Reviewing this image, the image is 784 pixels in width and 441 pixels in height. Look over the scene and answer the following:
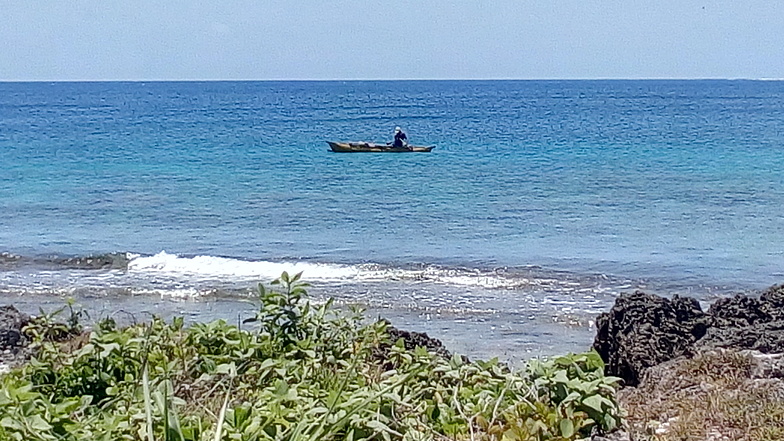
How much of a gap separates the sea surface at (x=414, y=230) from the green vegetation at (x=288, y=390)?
118 inches

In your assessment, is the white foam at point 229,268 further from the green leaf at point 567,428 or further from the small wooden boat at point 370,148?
the small wooden boat at point 370,148

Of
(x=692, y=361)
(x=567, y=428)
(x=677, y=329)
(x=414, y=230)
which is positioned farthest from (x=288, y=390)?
(x=414, y=230)

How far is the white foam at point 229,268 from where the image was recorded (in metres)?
12.6

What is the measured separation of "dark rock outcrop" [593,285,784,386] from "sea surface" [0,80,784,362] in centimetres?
280

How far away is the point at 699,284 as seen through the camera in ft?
39.0

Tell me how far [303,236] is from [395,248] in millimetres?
2151

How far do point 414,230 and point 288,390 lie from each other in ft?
45.4

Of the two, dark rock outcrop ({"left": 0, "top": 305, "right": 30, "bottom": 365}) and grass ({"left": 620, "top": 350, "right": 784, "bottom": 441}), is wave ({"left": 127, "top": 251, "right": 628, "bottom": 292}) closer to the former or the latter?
dark rock outcrop ({"left": 0, "top": 305, "right": 30, "bottom": 365})

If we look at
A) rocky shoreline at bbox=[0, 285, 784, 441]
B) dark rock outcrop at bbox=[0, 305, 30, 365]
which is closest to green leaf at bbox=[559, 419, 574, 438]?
rocky shoreline at bbox=[0, 285, 784, 441]

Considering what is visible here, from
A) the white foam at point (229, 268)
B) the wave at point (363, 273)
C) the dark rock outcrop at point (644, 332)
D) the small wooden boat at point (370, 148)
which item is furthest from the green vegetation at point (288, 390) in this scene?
the small wooden boat at point (370, 148)

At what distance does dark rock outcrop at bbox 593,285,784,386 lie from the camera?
16.1 feet

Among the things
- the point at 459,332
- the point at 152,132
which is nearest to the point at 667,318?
the point at 459,332

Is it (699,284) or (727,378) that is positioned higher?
(727,378)

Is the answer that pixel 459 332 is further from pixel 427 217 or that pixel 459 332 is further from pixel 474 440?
pixel 427 217
